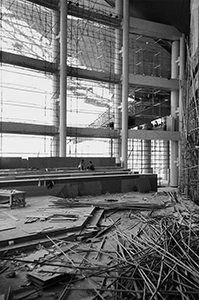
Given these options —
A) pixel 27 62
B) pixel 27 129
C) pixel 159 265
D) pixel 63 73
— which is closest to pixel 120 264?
pixel 159 265

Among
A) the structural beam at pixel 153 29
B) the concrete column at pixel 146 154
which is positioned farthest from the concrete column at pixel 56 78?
the concrete column at pixel 146 154

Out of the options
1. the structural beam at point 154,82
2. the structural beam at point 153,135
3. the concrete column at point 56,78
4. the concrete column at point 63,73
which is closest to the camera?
the concrete column at point 63,73

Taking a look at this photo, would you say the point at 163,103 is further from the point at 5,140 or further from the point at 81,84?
the point at 5,140

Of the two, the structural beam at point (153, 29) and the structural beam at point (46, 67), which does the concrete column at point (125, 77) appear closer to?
the structural beam at point (46, 67)

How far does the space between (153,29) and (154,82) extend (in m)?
4.31

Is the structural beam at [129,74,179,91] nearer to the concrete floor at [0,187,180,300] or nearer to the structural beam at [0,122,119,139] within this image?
the structural beam at [0,122,119,139]

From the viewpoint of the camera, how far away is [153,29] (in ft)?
78.7

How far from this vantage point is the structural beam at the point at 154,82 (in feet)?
75.6

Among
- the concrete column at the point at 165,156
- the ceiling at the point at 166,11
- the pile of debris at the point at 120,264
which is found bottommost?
the pile of debris at the point at 120,264

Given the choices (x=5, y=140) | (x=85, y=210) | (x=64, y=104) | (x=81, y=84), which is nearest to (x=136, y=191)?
(x=85, y=210)

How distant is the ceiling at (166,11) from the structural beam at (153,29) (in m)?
1.04

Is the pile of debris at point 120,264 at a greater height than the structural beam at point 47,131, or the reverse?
the structural beam at point 47,131

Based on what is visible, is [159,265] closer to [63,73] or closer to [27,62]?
[27,62]

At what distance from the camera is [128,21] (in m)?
22.0
